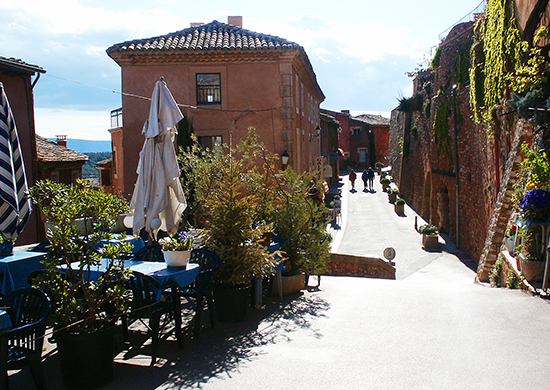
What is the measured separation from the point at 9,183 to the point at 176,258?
190cm

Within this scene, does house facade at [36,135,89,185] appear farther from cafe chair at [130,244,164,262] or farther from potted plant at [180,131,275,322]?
potted plant at [180,131,275,322]

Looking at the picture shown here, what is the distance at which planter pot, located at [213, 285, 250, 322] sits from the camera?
6473mm

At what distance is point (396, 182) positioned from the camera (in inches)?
1604

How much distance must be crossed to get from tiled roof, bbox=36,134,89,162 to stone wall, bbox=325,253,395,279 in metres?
13.4

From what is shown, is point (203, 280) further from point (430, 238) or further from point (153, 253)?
point (430, 238)

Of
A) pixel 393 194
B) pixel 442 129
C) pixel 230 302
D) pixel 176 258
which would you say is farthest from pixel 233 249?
pixel 393 194

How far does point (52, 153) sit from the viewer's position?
22.3m

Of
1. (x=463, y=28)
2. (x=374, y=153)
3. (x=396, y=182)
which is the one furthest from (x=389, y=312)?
(x=374, y=153)

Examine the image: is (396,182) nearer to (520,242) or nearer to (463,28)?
(463,28)

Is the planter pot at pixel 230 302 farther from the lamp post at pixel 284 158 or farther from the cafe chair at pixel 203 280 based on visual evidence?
the lamp post at pixel 284 158

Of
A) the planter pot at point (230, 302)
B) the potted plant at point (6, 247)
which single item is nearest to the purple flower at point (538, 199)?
the planter pot at point (230, 302)

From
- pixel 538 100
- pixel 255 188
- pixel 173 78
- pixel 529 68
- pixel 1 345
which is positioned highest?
pixel 173 78

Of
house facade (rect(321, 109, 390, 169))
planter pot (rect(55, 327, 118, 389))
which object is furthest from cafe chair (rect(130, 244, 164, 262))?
house facade (rect(321, 109, 390, 169))

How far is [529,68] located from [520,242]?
3.90 metres
